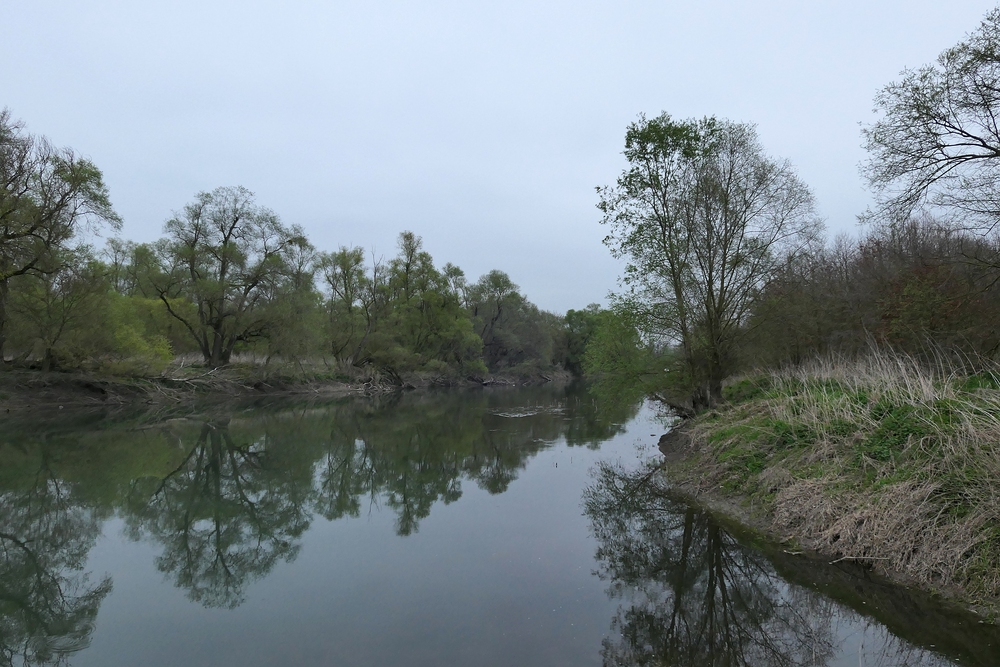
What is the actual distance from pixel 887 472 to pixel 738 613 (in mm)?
2935

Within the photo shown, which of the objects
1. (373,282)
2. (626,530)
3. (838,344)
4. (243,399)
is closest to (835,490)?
(626,530)

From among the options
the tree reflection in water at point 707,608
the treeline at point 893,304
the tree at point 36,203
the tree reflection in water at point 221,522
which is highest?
the tree at point 36,203

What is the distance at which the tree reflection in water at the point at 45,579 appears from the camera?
17.6 ft

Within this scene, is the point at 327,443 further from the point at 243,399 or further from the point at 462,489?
the point at 243,399

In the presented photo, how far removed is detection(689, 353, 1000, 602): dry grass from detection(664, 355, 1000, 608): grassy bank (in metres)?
0.01

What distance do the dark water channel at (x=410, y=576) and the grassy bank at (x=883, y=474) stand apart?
486 millimetres

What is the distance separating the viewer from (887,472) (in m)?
7.17

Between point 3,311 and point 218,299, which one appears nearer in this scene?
point 3,311

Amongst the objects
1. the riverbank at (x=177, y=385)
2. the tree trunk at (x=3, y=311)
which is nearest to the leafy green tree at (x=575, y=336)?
the riverbank at (x=177, y=385)

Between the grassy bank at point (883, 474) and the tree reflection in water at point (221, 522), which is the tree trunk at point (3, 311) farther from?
the grassy bank at point (883, 474)

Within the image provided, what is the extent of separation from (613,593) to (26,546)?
8.42 m

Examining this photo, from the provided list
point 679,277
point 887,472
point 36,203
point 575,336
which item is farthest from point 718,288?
point 575,336

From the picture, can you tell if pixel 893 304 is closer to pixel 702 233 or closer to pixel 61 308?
pixel 702 233

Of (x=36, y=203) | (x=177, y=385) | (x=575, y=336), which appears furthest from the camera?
(x=575, y=336)
